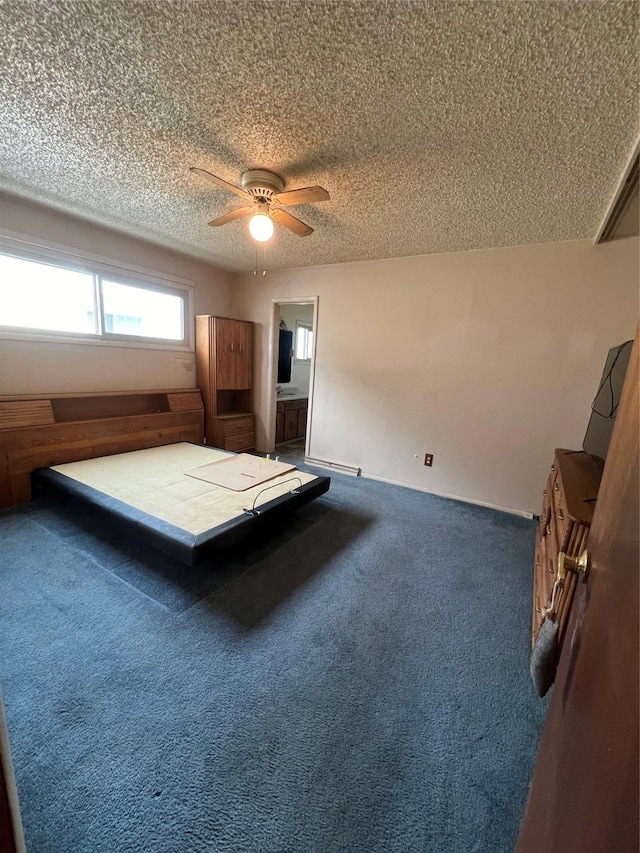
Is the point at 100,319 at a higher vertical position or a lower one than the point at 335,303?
lower

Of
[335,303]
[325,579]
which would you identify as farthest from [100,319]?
[325,579]

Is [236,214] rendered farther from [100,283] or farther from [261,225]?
[100,283]

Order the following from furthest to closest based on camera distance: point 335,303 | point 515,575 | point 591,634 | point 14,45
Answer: point 335,303 → point 515,575 → point 14,45 → point 591,634

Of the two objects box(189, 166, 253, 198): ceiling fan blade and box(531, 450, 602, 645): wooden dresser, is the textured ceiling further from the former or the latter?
box(531, 450, 602, 645): wooden dresser

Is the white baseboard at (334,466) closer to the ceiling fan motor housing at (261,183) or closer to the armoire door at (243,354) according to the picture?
the armoire door at (243,354)

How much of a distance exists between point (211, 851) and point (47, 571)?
5.72ft

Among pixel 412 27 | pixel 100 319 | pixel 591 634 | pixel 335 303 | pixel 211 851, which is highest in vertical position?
pixel 412 27

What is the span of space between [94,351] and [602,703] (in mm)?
4091

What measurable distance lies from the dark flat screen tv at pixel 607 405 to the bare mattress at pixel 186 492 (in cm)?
191

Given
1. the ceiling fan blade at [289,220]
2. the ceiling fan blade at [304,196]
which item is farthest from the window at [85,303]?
the ceiling fan blade at [304,196]

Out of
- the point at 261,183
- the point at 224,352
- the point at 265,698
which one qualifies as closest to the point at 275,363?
the point at 224,352

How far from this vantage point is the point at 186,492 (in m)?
2.45

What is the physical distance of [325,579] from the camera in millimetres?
2059

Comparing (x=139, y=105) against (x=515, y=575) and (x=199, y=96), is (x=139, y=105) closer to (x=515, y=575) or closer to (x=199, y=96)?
(x=199, y=96)
